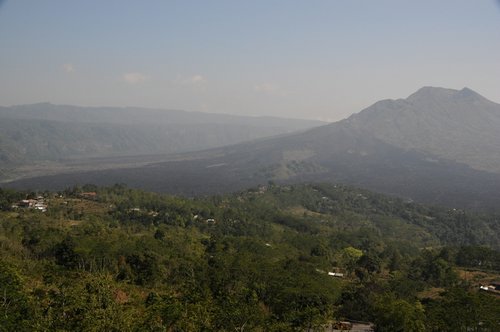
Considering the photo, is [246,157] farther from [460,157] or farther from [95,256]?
[95,256]

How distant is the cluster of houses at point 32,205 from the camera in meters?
49.7

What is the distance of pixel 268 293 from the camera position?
92.1 ft

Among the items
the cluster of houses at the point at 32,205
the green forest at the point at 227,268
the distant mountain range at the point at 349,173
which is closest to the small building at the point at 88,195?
the green forest at the point at 227,268

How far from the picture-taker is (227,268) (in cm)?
3155

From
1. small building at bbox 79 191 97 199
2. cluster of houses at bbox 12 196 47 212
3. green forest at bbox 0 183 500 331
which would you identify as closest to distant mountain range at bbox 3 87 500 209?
green forest at bbox 0 183 500 331

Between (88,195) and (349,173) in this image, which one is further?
(349,173)

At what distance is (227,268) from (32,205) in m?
29.5

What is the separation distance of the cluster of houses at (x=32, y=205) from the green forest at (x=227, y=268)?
2.50 feet

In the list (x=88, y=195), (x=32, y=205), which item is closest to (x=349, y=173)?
(x=88, y=195)

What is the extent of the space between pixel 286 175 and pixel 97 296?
127587 mm

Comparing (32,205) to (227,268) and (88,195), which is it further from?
(227,268)

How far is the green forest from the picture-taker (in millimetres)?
19948

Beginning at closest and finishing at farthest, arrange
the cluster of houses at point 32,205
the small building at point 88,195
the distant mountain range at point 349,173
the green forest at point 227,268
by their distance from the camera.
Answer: the green forest at point 227,268 < the cluster of houses at point 32,205 < the small building at point 88,195 < the distant mountain range at point 349,173

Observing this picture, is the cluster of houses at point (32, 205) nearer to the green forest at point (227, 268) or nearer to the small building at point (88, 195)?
the green forest at point (227, 268)
